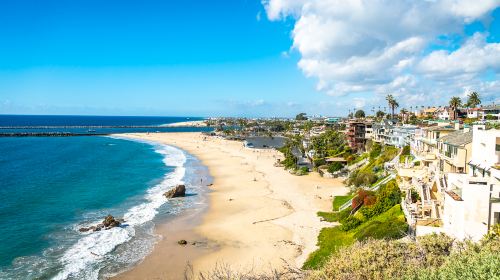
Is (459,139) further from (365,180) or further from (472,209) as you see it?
(365,180)

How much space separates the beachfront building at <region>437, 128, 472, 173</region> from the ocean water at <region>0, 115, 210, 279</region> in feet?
86.2

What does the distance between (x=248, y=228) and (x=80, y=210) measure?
19.6m

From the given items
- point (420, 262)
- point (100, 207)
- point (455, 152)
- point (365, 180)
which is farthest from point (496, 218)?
point (100, 207)

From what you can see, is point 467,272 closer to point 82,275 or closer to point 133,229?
point 82,275

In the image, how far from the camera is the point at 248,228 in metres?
36.7

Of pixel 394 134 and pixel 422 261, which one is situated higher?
pixel 394 134

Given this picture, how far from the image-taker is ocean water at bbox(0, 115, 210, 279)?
2830 centimetres

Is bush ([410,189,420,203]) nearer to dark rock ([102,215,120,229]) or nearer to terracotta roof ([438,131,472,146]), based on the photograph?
terracotta roof ([438,131,472,146])

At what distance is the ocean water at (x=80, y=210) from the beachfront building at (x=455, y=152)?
26.3 meters

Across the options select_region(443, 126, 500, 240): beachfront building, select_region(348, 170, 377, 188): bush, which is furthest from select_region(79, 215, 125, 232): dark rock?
select_region(348, 170, 377, 188): bush

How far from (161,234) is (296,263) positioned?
14040 millimetres

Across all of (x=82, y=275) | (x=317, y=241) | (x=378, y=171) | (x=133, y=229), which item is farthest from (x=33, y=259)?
(x=378, y=171)

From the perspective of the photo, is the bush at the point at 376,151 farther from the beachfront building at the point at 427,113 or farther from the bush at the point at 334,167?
the beachfront building at the point at 427,113

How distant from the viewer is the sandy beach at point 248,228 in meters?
28.5
